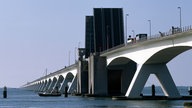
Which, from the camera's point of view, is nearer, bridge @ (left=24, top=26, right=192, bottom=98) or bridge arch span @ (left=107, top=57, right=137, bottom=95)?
bridge @ (left=24, top=26, right=192, bottom=98)

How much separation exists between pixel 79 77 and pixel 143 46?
39126mm

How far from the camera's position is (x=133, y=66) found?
9800cm

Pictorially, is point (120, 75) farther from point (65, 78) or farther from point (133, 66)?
point (65, 78)

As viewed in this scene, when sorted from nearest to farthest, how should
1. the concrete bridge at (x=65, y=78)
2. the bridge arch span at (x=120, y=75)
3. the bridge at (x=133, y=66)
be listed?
the bridge at (x=133, y=66) → the bridge arch span at (x=120, y=75) → the concrete bridge at (x=65, y=78)

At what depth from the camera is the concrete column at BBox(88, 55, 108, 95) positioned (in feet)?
317

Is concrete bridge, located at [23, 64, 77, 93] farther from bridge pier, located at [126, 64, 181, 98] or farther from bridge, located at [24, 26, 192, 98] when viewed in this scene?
bridge pier, located at [126, 64, 181, 98]

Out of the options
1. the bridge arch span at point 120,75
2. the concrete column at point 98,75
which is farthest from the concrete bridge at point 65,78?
the concrete column at point 98,75

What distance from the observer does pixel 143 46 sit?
7206 cm

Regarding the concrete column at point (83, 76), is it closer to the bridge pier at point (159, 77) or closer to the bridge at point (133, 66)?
the bridge at point (133, 66)

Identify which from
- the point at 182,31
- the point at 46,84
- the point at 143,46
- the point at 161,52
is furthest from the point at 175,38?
the point at 46,84

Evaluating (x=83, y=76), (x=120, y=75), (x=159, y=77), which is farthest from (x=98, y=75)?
(x=159, y=77)

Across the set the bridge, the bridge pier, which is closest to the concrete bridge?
the bridge

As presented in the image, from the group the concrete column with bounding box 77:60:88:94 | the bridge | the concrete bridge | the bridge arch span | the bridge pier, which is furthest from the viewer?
the concrete bridge

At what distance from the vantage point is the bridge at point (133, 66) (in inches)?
Result: 2479
